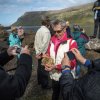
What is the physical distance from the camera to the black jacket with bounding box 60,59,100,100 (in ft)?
11.9

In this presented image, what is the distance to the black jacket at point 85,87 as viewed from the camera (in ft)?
11.9

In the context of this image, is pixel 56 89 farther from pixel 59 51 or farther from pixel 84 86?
pixel 84 86

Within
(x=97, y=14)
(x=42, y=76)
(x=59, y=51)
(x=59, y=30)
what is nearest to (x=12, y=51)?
(x=59, y=51)

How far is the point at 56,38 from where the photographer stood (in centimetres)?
740

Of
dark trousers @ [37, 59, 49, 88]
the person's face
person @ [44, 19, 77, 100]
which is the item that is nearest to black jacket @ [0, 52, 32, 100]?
person @ [44, 19, 77, 100]

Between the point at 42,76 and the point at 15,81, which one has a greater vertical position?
the point at 15,81

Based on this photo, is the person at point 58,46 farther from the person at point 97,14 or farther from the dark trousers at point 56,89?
the person at point 97,14

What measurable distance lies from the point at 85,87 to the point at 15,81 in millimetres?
759

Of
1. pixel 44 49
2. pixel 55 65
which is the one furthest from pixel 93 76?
pixel 44 49

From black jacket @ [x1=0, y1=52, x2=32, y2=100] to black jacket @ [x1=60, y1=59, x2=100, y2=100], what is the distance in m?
0.52

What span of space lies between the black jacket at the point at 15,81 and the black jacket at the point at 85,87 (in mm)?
522

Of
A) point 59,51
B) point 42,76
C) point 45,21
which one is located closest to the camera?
point 59,51

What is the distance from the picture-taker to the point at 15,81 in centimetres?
363

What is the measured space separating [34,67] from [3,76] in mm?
10984
